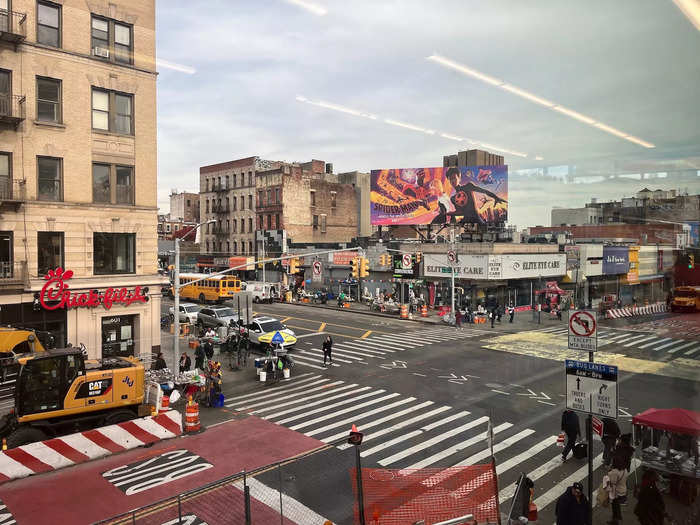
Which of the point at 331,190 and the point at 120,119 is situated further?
the point at 331,190

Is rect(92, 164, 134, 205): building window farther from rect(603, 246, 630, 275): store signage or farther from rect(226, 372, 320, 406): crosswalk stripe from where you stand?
rect(603, 246, 630, 275): store signage

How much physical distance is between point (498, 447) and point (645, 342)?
33.3ft

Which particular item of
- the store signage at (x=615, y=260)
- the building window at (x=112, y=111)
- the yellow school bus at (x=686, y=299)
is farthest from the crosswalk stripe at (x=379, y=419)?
the building window at (x=112, y=111)

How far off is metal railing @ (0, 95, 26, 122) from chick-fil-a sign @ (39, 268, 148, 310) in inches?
249

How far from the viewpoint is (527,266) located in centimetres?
4541

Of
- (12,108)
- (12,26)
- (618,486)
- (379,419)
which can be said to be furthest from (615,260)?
(12,26)

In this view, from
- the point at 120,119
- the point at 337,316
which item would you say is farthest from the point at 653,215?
the point at 337,316

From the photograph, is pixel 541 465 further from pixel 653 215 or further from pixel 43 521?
pixel 43 521

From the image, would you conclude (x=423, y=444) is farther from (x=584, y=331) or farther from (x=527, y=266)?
(x=527, y=266)

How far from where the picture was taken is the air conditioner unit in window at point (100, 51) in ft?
73.3

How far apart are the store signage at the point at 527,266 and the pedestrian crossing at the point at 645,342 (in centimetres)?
932

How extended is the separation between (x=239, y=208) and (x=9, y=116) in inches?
1960

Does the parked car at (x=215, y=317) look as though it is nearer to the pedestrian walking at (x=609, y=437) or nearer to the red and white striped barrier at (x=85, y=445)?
the red and white striped barrier at (x=85, y=445)

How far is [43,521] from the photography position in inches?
395
